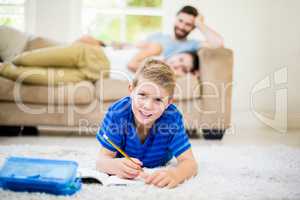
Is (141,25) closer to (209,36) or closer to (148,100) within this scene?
(209,36)

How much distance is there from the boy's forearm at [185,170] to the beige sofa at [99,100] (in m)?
0.95

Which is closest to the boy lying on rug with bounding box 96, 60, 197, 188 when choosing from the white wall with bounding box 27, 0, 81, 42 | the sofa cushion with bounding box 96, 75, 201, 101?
the sofa cushion with bounding box 96, 75, 201, 101

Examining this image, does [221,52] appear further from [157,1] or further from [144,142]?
[157,1]

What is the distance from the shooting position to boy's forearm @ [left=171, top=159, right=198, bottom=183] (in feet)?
4.02

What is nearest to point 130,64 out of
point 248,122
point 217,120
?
point 217,120

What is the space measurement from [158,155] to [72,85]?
1.00m

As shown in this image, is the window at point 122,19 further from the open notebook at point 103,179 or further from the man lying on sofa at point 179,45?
→ the open notebook at point 103,179

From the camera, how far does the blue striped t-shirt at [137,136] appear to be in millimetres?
1313

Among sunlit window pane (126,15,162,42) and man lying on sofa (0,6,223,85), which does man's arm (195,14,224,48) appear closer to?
man lying on sofa (0,6,223,85)

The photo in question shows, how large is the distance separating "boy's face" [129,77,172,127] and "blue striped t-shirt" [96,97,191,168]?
7 centimetres

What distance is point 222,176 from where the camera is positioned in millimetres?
1324

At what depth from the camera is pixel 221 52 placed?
91.2 inches

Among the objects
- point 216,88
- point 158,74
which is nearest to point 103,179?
point 158,74

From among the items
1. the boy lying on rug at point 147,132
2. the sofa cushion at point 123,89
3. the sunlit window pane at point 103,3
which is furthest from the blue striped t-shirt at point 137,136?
the sunlit window pane at point 103,3
